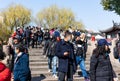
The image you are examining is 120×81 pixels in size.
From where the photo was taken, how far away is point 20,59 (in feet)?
40.9

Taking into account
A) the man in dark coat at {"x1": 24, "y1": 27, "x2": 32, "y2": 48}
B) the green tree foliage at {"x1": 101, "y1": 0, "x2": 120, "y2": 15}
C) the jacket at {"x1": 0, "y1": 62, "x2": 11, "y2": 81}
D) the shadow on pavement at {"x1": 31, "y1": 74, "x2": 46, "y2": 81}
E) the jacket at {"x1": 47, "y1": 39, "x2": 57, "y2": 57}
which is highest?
the green tree foliage at {"x1": 101, "y1": 0, "x2": 120, "y2": 15}

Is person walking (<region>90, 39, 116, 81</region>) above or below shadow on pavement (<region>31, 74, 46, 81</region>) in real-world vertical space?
above

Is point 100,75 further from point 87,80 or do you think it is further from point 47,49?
point 47,49

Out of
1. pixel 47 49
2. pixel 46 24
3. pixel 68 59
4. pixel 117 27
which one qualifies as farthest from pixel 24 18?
pixel 68 59

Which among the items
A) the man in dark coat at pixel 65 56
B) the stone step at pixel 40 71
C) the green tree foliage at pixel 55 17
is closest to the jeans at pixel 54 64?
the stone step at pixel 40 71

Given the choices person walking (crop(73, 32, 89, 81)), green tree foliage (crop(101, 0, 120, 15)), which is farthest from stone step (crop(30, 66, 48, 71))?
green tree foliage (crop(101, 0, 120, 15))

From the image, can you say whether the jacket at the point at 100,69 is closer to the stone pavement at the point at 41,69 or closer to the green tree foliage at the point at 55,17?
the stone pavement at the point at 41,69

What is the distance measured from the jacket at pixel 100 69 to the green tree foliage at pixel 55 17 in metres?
85.4

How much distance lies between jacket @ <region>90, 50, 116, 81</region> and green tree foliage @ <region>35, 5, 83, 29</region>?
8539 cm

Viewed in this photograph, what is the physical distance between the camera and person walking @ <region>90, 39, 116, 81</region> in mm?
10680

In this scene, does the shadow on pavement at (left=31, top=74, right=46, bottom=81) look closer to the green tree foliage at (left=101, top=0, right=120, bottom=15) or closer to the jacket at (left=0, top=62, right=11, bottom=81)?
the jacket at (left=0, top=62, right=11, bottom=81)

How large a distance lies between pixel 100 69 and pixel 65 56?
286 cm

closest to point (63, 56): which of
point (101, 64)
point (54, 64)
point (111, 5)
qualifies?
point (101, 64)

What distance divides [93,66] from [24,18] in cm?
8003
